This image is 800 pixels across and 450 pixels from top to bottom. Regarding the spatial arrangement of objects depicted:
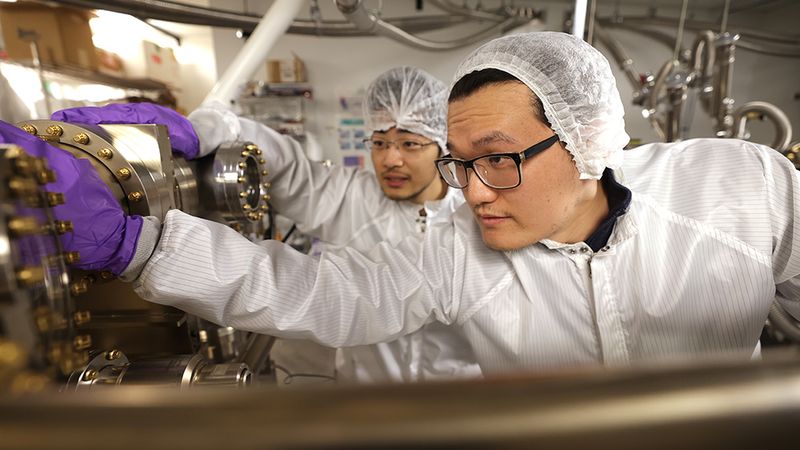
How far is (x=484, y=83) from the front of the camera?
72cm

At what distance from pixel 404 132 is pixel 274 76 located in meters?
1.96

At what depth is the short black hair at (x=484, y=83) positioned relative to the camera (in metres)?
0.71

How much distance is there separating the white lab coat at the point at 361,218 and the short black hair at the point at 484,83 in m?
0.58

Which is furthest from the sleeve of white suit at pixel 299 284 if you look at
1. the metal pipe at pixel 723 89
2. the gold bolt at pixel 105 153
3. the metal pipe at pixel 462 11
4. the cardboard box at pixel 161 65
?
the cardboard box at pixel 161 65

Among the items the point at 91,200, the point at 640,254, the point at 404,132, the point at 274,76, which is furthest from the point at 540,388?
the point at 274,76

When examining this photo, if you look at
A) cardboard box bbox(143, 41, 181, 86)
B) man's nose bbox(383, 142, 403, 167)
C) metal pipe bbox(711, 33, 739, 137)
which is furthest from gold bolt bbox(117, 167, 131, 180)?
cardboard box bbox(143, 41, 181, 86)

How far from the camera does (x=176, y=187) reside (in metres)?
0.68

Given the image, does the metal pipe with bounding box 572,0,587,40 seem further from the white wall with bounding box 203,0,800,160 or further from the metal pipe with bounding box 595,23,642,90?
the white wall with bounding box 203,0,800,160

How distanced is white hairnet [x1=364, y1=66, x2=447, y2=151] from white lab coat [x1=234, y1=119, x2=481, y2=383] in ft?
0.82

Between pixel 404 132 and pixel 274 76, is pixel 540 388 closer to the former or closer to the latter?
pixel 404 132

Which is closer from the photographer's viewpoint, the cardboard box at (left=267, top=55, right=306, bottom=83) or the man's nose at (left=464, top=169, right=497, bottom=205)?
the man's nose at (left=464, top=169, right=497, bottom=205)

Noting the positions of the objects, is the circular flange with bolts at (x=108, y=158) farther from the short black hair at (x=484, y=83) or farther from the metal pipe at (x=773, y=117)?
the metal pipe at (x=773, y=117)

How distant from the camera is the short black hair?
71cm

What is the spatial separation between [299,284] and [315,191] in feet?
2.31
